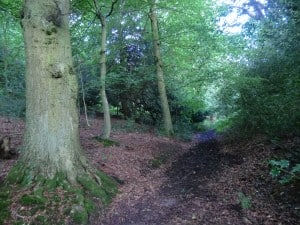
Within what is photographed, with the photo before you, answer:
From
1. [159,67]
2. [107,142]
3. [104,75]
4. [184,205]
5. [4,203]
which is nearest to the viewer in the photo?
[4,203]

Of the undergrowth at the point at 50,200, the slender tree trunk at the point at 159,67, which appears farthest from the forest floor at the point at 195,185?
the slender tree trunk at the point at 159,67

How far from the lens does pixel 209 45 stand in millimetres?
12734

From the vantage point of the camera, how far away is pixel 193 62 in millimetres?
14516

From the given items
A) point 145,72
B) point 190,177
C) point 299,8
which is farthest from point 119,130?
point 299,8

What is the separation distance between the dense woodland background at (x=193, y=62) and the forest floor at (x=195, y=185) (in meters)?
0.49

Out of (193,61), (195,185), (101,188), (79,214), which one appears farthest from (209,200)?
(193,61)

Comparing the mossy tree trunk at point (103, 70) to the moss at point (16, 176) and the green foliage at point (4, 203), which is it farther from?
the green foliage at point (4, 203)

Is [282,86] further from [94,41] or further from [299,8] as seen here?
[94,41]

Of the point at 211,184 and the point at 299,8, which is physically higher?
the point at 299,8

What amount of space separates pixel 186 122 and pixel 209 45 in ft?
18.8

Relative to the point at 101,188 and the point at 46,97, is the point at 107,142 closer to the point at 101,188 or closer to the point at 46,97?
the point at 101,188

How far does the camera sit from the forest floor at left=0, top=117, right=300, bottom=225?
489 cm

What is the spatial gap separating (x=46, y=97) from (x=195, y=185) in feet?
11.4

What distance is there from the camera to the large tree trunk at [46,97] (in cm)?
557
